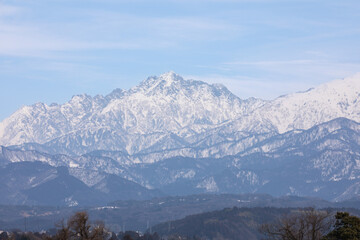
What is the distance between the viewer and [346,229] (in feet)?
451

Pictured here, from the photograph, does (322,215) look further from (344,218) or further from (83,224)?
(83,224)

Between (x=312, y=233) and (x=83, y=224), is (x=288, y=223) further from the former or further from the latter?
(x=83, y=224)

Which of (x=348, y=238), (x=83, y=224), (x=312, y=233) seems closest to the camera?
(x=348, y=238)

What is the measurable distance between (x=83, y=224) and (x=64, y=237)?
4.22 metres

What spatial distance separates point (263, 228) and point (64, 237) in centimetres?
3729

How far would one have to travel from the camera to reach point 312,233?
14575cm

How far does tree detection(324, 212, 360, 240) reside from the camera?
13600 cm

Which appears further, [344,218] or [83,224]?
[83,224]

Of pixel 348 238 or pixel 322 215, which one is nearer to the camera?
pixel 348 238

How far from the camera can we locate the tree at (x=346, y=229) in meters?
136

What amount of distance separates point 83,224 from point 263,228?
33.8 metres

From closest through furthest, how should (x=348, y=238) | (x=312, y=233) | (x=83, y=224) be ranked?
(x=348, y=238), (x=312, y=233), (x=83, y=224)

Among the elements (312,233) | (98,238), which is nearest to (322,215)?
(312,233)

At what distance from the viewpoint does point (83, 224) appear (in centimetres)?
15562
